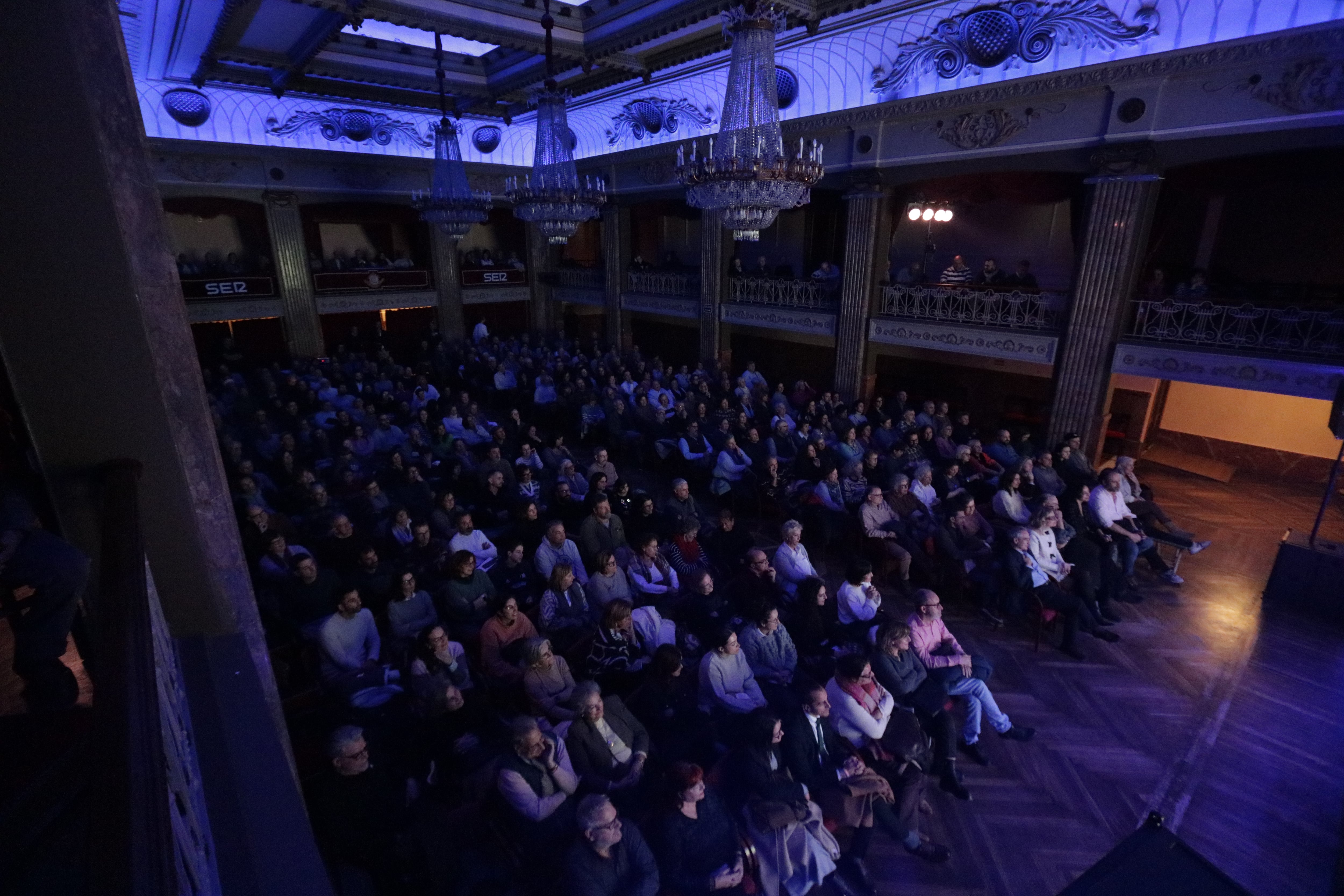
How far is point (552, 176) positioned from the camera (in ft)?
25.1

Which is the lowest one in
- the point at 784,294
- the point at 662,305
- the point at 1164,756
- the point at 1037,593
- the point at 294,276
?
the point at 1164,756

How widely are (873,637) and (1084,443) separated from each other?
5887 mm

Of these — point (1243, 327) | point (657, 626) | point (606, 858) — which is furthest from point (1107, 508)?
point (606, 858)

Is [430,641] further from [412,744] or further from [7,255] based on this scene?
[7,255]

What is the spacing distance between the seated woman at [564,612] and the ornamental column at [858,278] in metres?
7.45

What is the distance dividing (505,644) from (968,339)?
26.3 feet

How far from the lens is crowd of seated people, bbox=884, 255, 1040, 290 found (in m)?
9.45

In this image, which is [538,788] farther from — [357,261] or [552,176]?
[357,261]

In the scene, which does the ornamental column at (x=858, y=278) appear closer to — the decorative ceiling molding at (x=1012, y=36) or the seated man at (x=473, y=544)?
the decorative ceiling molding at (x=1012, y=36)

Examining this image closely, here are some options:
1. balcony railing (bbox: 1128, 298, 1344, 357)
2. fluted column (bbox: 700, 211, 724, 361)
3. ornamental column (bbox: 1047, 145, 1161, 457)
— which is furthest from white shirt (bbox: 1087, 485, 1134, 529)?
fluted column (bbox: 700, 211, 724, 361)

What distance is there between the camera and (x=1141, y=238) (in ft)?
25.2

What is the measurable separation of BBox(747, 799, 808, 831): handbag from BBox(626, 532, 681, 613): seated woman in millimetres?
1782

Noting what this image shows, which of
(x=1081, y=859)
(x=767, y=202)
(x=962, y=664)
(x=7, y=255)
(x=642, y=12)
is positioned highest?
(x=642, y=12)

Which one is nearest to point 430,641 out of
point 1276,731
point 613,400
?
point 1276,731
